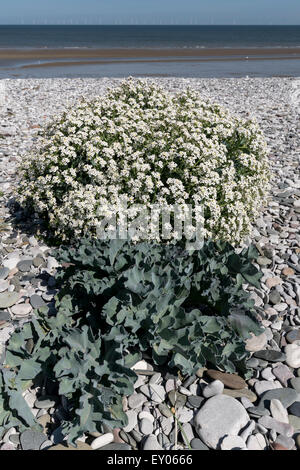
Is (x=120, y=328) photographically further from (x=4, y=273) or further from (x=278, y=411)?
(x=4, y=273)

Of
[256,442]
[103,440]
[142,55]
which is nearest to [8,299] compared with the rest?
[103,440]

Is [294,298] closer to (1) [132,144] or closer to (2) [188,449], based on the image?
(2) [188,449]

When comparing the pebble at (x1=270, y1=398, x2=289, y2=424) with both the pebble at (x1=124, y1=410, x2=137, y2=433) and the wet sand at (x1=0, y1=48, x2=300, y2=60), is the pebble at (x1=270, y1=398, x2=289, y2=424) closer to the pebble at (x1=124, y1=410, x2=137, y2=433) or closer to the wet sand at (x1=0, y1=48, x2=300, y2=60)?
the pebble at (x1=124, y1=410, x2=137, y2=433)

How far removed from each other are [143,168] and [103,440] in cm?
253

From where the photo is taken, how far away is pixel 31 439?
2551 mm

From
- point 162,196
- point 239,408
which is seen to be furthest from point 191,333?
point 162,196

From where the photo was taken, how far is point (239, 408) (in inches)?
108

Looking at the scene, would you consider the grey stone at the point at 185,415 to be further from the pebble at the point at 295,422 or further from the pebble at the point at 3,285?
the pebble at the point at 3,285

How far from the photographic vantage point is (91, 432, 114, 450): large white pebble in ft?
8.25

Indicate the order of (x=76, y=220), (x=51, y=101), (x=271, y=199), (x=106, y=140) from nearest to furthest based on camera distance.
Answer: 1. (x=76, y=220)
2. (x=106, y=140)
3. (x=271, y=199)
4. (x=51, y=101)

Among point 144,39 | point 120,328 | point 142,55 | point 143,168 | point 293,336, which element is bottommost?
point 144,39

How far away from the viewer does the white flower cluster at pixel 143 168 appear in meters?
4.26

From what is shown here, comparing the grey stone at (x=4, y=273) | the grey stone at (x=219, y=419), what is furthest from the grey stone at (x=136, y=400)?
the grey stone at (x=4, y=273)
